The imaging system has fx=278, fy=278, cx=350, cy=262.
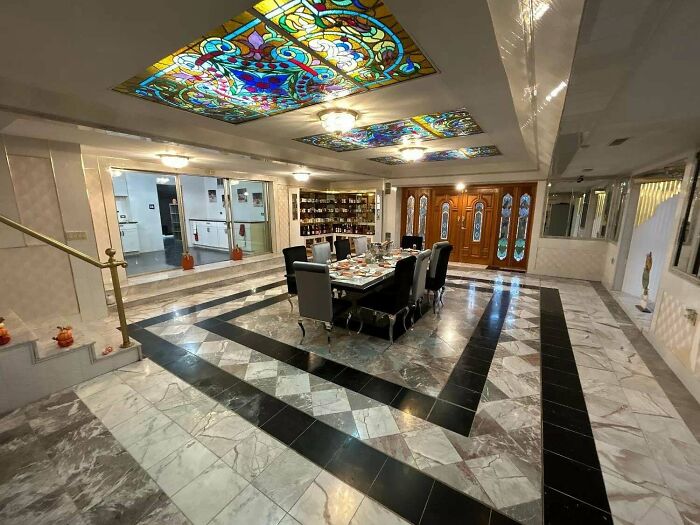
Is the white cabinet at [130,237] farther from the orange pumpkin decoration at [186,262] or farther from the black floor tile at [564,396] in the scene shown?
the black floor tile at [564,396]

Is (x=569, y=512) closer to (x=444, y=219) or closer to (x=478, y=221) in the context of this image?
(x=478, y=221)

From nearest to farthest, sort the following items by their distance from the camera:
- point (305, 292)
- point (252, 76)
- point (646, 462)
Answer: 1. point (646, 462)
2. point (252, 76)
3. point (305, 292)

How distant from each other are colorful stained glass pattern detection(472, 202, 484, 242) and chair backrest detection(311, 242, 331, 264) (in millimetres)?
4196

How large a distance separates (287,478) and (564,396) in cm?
223

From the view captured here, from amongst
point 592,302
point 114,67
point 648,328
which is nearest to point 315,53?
point 114,67

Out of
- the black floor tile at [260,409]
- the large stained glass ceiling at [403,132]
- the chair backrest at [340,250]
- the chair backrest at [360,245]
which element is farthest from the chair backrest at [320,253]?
the black floor tile at [260,409]

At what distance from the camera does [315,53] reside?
1680 millimetres

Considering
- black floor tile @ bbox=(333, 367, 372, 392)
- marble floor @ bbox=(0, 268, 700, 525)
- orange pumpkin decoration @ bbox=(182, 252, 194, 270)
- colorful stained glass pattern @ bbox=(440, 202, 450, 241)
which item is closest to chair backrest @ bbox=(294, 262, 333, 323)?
marble floor @ bbox=(0, 268, 700, 525)

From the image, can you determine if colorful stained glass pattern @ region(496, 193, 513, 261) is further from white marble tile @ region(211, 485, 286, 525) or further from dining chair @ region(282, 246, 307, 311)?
white marble tile @ region(211, 485, 286, 525)

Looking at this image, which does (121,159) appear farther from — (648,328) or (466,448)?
(648,328)

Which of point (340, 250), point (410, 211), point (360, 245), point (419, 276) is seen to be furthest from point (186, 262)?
point (410, 211)

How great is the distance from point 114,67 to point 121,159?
3.78 meters

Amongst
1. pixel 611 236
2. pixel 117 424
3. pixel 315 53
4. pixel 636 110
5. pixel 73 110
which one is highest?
pixel 315 53

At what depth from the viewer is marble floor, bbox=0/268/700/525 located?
1438mm
